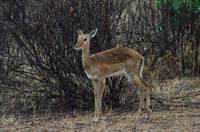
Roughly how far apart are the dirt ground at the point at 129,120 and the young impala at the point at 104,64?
0.34 m

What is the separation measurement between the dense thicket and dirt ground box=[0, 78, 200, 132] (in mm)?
468

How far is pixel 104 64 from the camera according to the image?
11.4 metres

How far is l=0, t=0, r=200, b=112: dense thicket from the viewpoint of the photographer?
39.2 ft

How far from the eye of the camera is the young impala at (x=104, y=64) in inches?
442

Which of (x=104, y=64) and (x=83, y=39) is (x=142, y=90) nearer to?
(x=104, y=64)

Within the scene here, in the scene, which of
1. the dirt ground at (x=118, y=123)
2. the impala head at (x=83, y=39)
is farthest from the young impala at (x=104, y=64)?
the dirt ground at (x=118, y=123)

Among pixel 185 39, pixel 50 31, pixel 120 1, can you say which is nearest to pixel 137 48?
pixel 120 1

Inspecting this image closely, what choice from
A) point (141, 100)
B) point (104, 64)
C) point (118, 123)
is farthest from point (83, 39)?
point (141, 100)

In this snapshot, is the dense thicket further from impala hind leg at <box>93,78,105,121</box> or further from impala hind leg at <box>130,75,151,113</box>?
impala hind leg at <box>93,78,105,121</box>

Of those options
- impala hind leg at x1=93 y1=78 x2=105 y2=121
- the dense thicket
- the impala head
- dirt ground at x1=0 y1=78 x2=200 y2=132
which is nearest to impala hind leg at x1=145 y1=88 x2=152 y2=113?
dirt ground at x1=0 y1=78 x2=200 y2=132

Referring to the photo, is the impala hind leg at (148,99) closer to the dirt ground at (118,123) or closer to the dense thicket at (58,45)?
the dirt ground at (118,123)

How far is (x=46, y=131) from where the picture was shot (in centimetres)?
1060

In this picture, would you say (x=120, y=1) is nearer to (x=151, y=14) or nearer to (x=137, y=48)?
(x=137, y=48)

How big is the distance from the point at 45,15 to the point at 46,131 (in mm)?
2326
